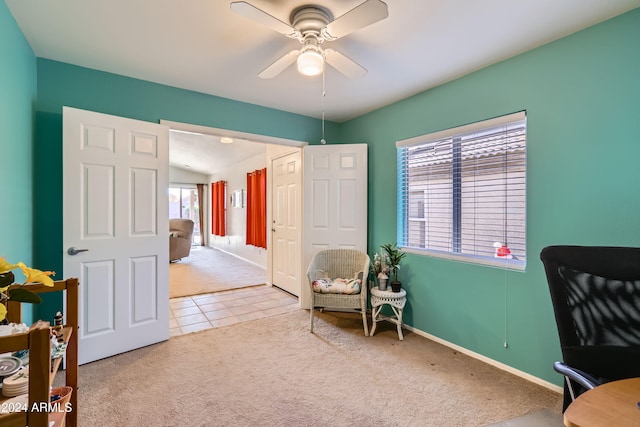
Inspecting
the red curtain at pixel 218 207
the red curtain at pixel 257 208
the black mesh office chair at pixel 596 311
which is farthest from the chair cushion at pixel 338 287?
the red curtain at pixel 218 207

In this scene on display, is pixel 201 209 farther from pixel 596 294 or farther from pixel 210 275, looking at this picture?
pixel 596 294

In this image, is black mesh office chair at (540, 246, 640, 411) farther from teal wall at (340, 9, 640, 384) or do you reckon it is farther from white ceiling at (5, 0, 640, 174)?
white ceiling at (5, 0, 640, 174)

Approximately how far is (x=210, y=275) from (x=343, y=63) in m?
4.69

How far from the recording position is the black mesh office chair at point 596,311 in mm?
1111

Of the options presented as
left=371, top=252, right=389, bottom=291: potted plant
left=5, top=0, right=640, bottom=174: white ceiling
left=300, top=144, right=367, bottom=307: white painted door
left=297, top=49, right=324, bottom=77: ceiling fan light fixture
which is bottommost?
left=371, top=252, right=389, bottom=291: potted plant

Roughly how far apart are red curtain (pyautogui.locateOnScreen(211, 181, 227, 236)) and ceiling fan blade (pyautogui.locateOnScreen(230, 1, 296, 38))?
23.0 feet

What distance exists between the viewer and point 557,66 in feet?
6.60

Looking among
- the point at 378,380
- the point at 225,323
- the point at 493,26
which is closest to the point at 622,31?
the point at 493,26

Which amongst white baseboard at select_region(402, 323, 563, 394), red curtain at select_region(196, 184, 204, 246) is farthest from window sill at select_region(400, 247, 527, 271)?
red curtain at select_region(196, 184, 204, 246)

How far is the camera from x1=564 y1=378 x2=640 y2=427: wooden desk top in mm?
736

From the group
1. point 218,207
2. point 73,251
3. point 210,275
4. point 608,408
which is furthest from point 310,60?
point 218,207

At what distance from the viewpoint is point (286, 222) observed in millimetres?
4258

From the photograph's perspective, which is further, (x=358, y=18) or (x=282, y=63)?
(x=282, y=63)

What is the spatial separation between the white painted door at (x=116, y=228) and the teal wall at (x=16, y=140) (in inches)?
8.5
